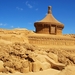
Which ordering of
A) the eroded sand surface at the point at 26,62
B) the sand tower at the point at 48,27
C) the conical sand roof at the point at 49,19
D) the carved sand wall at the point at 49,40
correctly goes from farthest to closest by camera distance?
the conical sand roof at the point at 49,19 < the sand tower at the point at 48,27 < the carved sand wall at the point at 49,40 < the eroded sand surface at the point at 26,62

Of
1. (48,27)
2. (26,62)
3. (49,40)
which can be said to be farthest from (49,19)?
(26,62)

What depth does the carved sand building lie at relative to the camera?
64.4ft

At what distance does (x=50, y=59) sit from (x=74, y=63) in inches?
86.5

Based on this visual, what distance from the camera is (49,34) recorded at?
71.4ft

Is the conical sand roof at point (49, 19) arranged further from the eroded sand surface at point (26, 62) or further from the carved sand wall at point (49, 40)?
the eroded sand surface at point (26, 62)

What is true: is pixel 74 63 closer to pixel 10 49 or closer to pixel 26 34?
pixel 10 49

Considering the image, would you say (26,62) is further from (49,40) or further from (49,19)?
(49,19)

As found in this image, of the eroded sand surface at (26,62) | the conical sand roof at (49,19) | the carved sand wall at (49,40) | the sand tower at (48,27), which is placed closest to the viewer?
the eroded sand surface at (26,62)

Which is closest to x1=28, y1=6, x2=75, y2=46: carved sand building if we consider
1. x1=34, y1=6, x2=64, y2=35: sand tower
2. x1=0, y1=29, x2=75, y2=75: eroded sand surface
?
x1=34, y1=6, x2=64, y2=35: sand tower

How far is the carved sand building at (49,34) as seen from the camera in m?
19.6

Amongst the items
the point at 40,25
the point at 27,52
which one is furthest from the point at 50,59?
the point at 40,25

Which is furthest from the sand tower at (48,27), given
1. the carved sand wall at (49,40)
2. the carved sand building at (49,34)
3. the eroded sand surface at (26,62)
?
the eroded sand surface at (26,62)

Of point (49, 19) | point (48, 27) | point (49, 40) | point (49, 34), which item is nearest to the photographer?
point (49, 40)

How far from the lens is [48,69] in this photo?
11219 millimetres
